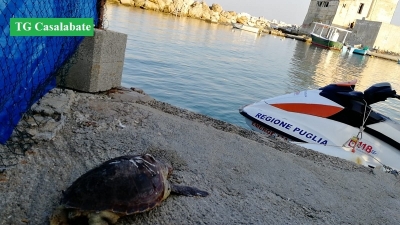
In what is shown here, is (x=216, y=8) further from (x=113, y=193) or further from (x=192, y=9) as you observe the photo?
(x=113, y=193)

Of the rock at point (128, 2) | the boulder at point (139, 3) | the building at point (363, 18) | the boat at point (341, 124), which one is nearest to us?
the boat at point (341, 124)

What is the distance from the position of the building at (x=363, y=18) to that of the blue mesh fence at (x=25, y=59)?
73.5 metres

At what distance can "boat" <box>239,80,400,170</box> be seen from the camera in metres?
5.79

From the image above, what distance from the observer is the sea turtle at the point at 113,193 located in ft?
7.57

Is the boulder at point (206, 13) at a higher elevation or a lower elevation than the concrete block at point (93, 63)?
higher

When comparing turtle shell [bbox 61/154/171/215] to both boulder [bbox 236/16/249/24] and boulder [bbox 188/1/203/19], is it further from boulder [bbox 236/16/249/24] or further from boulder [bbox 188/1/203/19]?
boulder [bbox 236/16/249/24]

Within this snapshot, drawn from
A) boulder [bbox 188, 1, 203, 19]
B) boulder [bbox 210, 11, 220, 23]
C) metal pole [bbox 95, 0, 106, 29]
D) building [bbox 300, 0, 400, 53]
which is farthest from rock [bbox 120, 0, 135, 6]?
metal pole [bbox 95, 0, 106, 29]

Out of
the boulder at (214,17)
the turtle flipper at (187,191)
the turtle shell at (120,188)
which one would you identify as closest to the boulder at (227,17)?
the boulder at (214,17)

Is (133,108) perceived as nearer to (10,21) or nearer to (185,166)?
(185,166)

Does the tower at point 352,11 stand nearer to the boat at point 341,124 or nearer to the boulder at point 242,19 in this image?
the boulder at point 242,19

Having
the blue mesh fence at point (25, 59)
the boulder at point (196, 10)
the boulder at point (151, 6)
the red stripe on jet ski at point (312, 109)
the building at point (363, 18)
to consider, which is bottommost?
the red stripe on jet ski at point (312, 109)

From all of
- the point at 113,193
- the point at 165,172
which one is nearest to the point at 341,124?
the point at 165,172

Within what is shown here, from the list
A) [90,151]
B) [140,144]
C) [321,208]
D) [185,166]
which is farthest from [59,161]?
[321,208]

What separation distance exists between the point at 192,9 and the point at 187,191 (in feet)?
288
